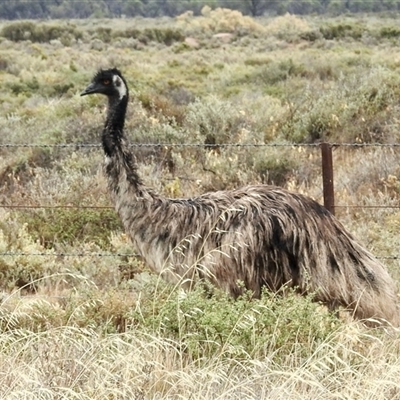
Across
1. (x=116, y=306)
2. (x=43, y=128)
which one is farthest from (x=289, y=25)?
(x=116, y=306)

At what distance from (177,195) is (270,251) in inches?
142

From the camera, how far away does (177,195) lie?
827 cm

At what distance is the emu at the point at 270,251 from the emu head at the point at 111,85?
1.06 m

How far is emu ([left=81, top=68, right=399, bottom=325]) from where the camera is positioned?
15.3 ft

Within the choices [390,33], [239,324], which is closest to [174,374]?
[239,324]

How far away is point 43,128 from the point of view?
12.5 m

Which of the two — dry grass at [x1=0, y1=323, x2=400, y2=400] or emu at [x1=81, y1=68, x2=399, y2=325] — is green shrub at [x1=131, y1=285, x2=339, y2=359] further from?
emu at [x1=81, y1=68, x2=399, y2=325]

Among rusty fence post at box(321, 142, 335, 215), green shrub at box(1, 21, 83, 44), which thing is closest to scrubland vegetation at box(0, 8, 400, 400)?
rusty fence post at box(321, 142, 335, 215)

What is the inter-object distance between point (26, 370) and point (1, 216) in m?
4.36

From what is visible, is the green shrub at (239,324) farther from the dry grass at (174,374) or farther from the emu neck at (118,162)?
the emu neck at (118,162)

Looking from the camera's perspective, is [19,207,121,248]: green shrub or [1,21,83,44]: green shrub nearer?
[19,207,121,248]: green shrub

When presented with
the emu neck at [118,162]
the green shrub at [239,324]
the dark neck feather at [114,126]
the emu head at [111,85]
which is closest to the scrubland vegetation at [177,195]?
the green shrub at [239,324]

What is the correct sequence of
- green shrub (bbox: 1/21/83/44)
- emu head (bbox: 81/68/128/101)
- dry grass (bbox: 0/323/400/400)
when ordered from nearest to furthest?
1. dry grass (bbox: 0/323/400/400)
2. emu head (bbox: 81/68/128/101)
3. green shrub (bbox: 1/21/83/44)

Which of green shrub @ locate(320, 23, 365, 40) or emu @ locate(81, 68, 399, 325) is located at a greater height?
emu @ locate(81, 68, 399, 325)
